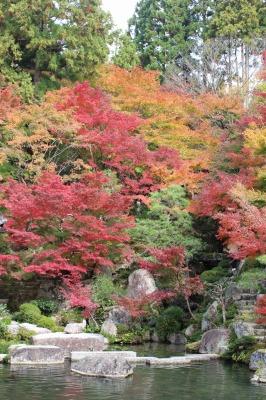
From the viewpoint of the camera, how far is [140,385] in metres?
11.7

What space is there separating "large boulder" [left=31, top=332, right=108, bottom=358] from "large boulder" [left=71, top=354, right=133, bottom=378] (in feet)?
8.62

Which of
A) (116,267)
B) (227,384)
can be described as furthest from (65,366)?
Result: (116,267)

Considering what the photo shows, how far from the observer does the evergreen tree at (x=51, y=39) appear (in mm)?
27062

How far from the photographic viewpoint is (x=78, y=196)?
64.1 feet

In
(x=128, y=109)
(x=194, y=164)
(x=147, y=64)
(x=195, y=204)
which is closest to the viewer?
(x=195, y=204)

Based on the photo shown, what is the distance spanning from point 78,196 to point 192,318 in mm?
5059

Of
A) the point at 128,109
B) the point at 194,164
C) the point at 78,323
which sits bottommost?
the point at 78,323

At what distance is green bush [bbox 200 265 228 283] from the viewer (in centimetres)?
2016

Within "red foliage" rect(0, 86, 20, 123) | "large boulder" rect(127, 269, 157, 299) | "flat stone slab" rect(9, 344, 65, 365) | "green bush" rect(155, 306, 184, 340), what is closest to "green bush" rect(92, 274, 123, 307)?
"large boulder" rect(127, 269, 157, 299)

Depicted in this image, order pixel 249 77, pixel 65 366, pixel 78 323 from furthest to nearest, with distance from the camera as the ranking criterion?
pixel 249 77 < pixel 78 323 < pixel 65 366

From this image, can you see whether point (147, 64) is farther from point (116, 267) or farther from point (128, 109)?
point (116, 267)

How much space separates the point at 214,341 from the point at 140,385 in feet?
15.7

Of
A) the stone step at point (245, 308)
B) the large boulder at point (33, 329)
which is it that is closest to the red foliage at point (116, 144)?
the stone step at point (245, 308)

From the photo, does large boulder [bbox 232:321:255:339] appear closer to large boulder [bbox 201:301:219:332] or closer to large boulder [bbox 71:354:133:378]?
large boulder [bbox 201:301:219:332]
